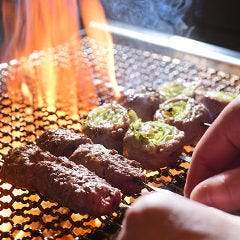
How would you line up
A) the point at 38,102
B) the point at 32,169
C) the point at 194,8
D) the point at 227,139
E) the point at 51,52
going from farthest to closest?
the point at 194,8 → the point at 51,52 → the point at 38,102 → the point at 32,169 → the point at 227,139

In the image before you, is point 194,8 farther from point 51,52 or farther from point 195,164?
point 195,164

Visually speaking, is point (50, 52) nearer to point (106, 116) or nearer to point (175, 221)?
point (106, 116)

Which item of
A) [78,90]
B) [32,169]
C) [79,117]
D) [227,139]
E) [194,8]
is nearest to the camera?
[227,139]

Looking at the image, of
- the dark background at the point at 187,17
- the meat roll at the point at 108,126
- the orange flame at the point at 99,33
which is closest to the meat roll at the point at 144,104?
the meat roll at the point at 108,126

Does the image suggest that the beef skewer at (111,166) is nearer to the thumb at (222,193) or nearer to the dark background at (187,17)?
the thumb at (222,193)

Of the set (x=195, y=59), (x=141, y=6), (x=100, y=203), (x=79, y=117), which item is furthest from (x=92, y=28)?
(x=100, y=203)

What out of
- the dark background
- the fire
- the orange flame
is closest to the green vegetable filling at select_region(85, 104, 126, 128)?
the fire
